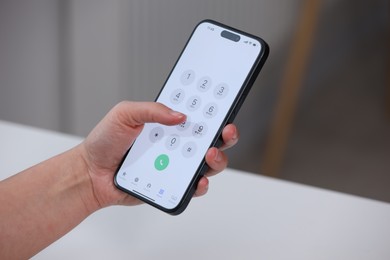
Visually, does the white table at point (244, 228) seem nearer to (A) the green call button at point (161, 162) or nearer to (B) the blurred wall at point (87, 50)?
(A) the green call button at point (161, 162)

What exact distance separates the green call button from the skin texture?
32mm

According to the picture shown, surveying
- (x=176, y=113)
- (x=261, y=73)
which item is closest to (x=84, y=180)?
(x=176, y=113)

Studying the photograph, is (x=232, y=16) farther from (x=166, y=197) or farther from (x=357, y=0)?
(x=166, y=197)

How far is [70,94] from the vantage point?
4.49 feet

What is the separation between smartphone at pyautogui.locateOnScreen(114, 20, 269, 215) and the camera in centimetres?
57

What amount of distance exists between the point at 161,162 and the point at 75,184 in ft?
0.30

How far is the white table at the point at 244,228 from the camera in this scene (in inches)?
24.1

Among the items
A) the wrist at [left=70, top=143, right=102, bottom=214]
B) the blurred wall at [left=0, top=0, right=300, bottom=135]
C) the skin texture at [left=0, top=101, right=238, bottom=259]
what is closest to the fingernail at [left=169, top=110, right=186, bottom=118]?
the skin texture at [left=0, top=101, right=238, bottom=259]

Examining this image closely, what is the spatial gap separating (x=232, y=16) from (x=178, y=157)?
85 cm

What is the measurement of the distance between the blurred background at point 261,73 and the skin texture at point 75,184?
666 mm

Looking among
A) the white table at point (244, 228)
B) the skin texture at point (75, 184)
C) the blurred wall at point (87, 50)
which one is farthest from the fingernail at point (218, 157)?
the blurred wall at point (87, 50)

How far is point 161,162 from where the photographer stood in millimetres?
598

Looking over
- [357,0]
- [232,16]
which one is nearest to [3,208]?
[232,16]

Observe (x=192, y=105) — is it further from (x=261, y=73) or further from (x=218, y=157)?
(x=261, y=73)
